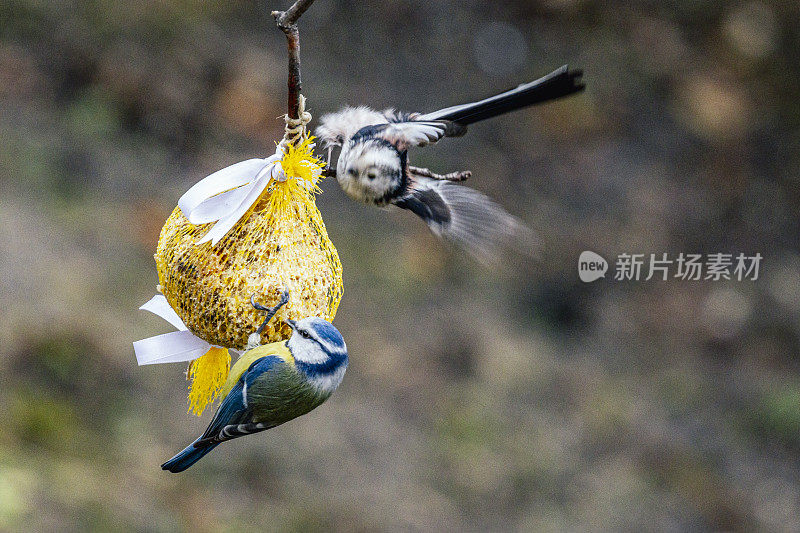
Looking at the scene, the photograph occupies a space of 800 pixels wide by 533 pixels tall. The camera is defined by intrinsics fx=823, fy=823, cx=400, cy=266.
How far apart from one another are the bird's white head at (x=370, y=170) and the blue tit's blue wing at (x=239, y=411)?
44 cm

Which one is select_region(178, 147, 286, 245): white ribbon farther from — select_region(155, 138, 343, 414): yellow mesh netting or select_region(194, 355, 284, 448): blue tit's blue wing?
select_region(194, 355, 284, 448): blue tit's blue wing

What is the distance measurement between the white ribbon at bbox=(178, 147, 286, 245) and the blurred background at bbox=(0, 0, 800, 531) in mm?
2700

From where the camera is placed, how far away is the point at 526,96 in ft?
5.27

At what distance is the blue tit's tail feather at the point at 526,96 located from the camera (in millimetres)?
1542

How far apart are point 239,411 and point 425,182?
702 millimetres

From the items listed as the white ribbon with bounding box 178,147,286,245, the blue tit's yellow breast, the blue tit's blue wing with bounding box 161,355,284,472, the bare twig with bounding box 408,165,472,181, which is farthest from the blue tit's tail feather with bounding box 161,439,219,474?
the bare twig with bounding box 408,165,472,181

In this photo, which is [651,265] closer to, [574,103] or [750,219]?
[750,219]

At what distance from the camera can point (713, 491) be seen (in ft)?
19.0

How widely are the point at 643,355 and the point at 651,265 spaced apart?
77cm

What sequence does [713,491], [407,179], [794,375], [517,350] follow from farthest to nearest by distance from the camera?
[794,375]
[517,350]
[713,491]
[407,179]

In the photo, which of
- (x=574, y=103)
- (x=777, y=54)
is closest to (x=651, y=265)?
(x=574, y=103)

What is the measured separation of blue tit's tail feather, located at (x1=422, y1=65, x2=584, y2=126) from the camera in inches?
60.7

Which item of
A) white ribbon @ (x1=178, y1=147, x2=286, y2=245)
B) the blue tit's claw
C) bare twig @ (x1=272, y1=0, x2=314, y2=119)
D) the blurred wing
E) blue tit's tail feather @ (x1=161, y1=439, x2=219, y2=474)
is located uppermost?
bare twig @ (x1=272, y1=0, x2=314, y2=119)

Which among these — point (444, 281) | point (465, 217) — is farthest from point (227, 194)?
point (444, 281)
